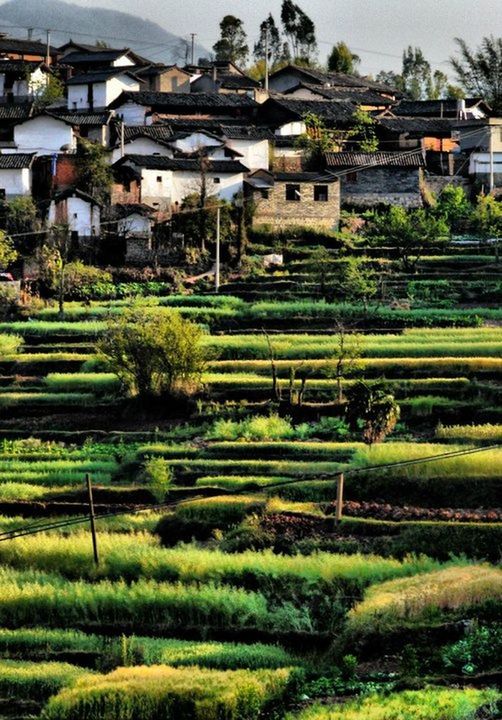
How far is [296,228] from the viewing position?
133 feet

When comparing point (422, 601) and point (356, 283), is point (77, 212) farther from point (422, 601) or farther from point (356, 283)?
point (422, 601)

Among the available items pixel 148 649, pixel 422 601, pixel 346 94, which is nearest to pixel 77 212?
pixel 346 94

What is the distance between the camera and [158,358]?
89.0ft

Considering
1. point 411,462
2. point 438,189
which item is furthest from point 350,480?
point 438,189

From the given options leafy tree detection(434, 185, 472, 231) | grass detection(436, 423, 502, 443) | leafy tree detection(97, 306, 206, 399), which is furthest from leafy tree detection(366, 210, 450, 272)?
grass detection(436, 423, 502, 443)

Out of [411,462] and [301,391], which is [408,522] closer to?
[411,462]

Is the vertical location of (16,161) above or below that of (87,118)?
below

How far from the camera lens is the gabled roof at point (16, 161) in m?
41.4

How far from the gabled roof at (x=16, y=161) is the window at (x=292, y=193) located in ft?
23.9

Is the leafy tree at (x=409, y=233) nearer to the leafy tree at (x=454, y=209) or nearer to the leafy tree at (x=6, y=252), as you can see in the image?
Result: the leafy tree at (x=454, y=209)

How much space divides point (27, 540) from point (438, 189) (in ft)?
97.3

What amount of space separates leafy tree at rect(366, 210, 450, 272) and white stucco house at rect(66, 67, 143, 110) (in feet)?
41.1

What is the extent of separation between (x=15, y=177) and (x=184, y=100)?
859cm

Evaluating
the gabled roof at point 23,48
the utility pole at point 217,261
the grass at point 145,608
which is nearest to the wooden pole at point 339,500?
the grass at point 145,608
